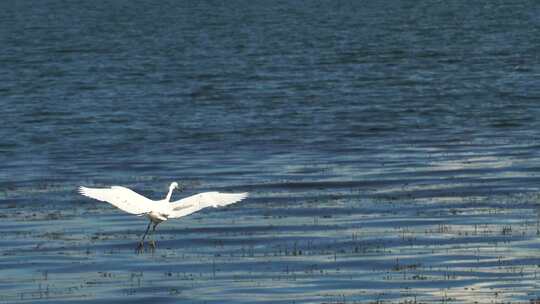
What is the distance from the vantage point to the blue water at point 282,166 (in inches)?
1090

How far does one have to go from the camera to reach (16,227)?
1323 inches

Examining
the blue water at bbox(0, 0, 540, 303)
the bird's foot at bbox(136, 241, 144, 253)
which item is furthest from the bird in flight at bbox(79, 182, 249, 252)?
the bird's foot at bbox(136, 241, 144, 253)

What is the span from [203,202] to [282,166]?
1633 cm

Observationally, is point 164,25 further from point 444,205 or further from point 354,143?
point 444,205

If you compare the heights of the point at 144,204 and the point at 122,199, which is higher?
the point at 122,199

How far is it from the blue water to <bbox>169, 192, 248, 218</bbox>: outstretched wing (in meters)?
1.30

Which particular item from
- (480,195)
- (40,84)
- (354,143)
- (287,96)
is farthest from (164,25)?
(480,195)

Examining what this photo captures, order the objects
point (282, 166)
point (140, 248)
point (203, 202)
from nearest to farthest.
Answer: point (203, 202), point (140, 248), point (282, 166)

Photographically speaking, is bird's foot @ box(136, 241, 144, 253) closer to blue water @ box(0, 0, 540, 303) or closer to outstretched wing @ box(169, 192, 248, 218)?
blue water @ box(0, 0, 540, 303)

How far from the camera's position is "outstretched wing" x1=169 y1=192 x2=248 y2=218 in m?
26.1

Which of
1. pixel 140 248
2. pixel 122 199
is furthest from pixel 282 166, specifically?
pixel 122 199

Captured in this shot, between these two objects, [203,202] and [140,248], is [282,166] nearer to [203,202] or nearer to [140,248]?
[140,248]

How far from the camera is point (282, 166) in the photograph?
140ft

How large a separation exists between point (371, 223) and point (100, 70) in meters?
47.6
